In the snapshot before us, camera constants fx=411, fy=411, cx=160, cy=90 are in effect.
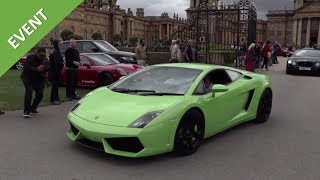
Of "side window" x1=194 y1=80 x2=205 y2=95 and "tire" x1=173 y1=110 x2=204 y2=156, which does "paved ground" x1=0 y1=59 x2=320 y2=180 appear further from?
"side window" x1=194 y1=80 x2=205 y2=95

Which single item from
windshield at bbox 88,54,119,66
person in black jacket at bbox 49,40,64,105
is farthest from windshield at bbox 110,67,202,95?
windshield at bbox 88,54,119,66

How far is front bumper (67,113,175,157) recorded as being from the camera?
5246 millimetres

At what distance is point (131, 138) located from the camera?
5.26 meters

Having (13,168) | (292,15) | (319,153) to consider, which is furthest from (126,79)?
(292,15)

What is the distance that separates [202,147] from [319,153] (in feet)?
5.81

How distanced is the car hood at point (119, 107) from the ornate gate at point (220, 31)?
47.6 ft

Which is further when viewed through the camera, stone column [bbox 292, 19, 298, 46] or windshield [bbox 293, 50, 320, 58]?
stone column [bbox 292, 19, 298, 46]

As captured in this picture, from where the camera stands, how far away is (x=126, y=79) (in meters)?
7.13

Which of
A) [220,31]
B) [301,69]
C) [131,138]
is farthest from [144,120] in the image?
[220,31]

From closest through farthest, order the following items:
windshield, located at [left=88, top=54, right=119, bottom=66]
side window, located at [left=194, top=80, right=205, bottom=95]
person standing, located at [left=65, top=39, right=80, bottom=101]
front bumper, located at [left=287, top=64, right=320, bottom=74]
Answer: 1. side window, located at [left=194, top=80, right=205, bottom=95]
2. person standing, located at [left=65, top=39, right=80, bottom=101]
3. windshield, located at [left=88, top=54, right=119, bottom=66]
4. front bumper, located at [left=287, top=64, right=320, bottom=74]

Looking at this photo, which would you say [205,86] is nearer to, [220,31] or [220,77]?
[220,77]

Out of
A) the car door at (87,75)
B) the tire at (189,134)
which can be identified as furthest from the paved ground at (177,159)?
the car door at (87,75)

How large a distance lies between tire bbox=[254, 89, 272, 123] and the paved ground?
7.6 inches

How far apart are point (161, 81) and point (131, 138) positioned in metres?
1.66
